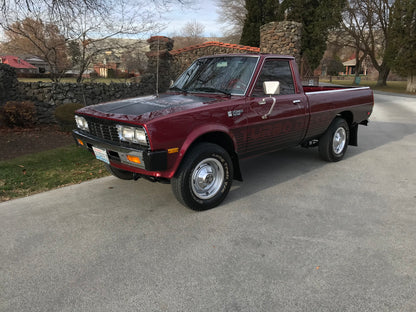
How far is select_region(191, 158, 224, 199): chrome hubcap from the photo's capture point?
3.77m

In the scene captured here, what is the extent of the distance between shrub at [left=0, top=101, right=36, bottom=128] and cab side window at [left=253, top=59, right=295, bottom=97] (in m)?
7.07

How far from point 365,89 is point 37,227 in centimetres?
632

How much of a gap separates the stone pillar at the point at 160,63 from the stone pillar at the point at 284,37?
5426 mm

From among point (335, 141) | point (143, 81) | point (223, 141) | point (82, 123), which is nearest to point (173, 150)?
point (223, 141)

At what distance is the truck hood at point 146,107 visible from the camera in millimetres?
3371

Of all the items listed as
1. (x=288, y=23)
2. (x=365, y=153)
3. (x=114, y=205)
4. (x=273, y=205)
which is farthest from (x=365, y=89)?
(x=288, y=23)

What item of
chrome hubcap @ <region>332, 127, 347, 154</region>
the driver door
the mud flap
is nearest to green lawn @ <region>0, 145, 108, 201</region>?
the driver door

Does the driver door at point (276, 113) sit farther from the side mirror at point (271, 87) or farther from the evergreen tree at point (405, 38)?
the evergreen tree at point (405, 38)

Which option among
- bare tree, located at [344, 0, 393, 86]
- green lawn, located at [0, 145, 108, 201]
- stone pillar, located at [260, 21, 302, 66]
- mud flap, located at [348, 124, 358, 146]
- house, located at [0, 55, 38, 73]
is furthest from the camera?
bare tree, located at [344, 0, 393, 86]

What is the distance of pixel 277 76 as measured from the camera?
4.66 meters

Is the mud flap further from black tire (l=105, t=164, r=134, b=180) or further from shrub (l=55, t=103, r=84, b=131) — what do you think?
shrub (l=55, t=103, r=84, b=131)

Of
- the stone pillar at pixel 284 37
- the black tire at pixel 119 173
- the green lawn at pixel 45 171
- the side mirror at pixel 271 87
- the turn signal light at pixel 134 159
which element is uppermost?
the stone pillar at pixel 284 37

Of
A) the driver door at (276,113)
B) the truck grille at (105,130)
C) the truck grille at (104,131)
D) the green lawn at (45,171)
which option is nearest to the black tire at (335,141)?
the driver door at (276,113)

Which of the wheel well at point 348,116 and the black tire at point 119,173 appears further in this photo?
the wheel well at point 348,116
